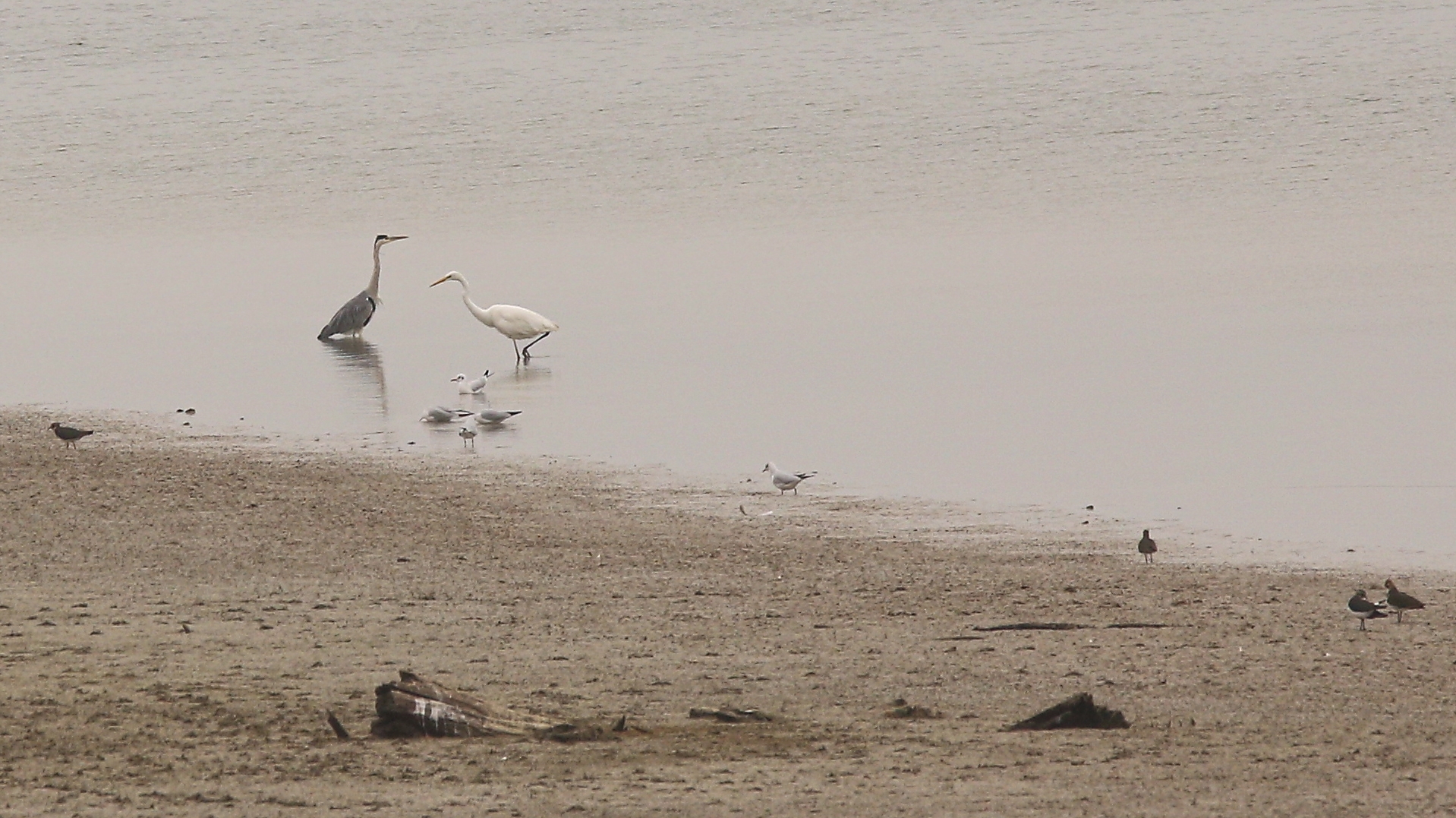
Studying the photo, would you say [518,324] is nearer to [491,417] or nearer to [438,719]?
A: [491,417]

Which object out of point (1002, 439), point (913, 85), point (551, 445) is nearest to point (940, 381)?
point (1002, 439)

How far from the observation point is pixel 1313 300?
19.9 meters

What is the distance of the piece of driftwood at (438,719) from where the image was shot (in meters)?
6.38

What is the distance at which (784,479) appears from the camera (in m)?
11.8

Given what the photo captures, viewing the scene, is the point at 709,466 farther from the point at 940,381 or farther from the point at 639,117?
the point at 639,117

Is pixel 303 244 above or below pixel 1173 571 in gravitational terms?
above

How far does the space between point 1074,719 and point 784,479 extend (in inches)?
209

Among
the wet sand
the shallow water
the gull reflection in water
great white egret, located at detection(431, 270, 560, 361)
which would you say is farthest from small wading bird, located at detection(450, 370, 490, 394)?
the wet sand

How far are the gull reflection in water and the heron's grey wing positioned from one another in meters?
0.09

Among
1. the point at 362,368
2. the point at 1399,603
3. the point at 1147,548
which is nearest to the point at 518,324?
the point at 362,368

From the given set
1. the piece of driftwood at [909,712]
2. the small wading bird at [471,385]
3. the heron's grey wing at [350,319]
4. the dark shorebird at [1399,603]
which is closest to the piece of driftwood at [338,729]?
the piece of driftwood at [909,712]

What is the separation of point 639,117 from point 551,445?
26.6 metres

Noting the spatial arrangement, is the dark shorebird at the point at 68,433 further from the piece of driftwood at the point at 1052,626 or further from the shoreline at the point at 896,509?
the piece of driftwood at the point at 1052,626

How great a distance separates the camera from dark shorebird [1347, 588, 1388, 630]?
8.04 metres
